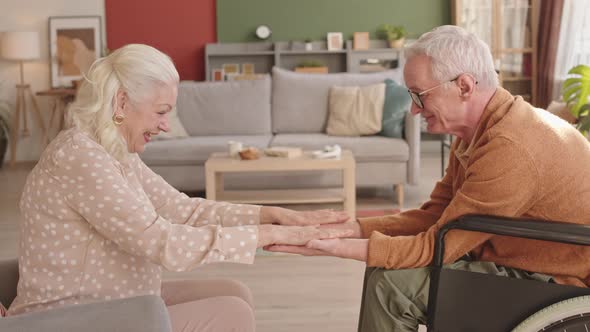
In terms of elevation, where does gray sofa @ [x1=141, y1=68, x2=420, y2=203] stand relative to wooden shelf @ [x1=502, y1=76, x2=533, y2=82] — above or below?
below

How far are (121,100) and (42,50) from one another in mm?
7240

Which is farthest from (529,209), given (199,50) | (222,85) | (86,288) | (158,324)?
(199,50)

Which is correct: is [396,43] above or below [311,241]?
above

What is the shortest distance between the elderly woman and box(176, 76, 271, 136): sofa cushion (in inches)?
171

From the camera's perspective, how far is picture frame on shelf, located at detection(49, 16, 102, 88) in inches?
340

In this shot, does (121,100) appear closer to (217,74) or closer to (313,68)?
(313,68)

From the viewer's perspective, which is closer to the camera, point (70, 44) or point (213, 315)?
point (213, 315)

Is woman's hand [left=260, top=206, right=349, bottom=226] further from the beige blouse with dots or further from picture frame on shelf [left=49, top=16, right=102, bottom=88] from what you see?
picture frame on shelf [left=49, top=16, right=102, bottom=88]

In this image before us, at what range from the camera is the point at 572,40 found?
720cm

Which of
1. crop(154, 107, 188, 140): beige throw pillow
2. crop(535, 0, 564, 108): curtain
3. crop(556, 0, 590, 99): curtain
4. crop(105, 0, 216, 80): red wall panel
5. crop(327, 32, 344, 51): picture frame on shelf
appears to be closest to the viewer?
crop(154, 107, 188, 140): beige throw pillow

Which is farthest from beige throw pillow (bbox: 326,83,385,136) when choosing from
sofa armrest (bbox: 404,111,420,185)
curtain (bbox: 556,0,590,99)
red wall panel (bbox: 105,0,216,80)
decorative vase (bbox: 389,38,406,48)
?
red wall panel (bbox: 105,0,216,80)

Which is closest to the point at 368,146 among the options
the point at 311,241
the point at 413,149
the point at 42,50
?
the point at 413,149

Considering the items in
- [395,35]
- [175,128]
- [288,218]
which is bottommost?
[175,128]

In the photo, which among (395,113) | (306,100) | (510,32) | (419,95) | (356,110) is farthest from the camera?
(510,32)
